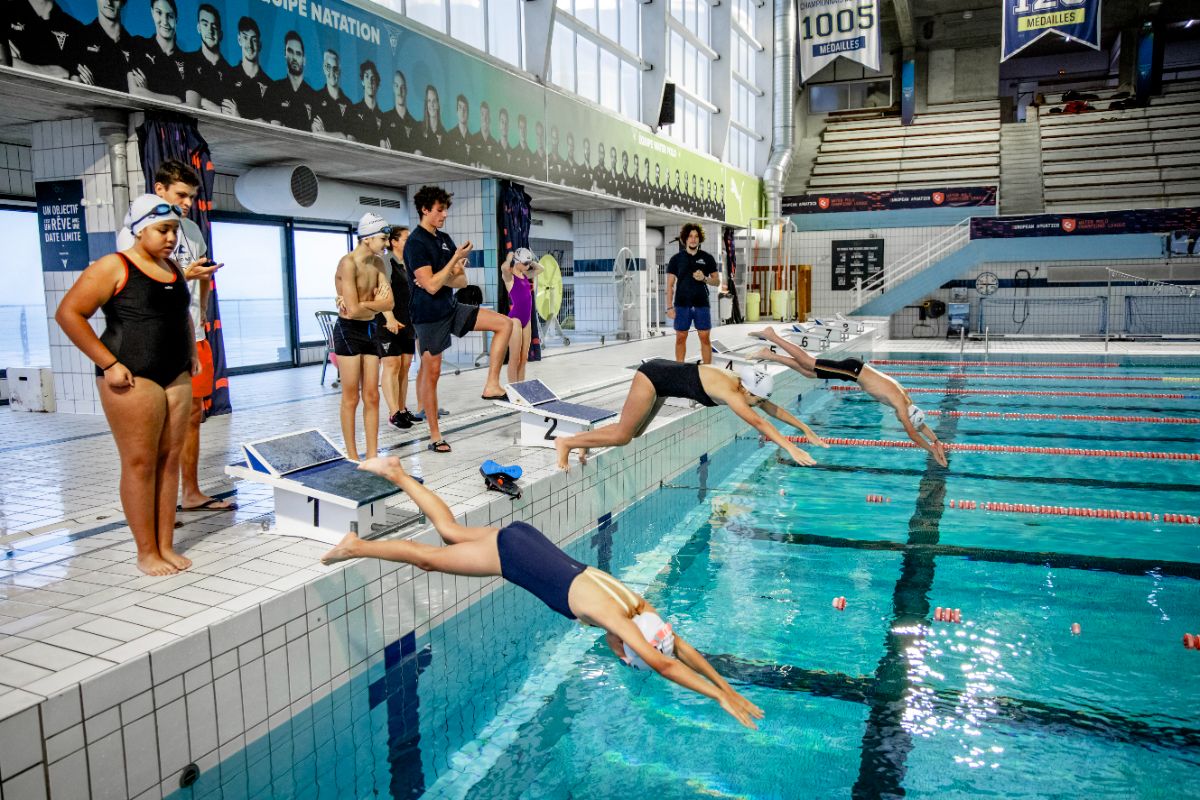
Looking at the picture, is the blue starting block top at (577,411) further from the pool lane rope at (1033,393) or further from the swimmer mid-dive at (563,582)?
the pool lane rope at (1033,393)

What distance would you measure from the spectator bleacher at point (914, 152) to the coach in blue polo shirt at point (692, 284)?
1453 cm

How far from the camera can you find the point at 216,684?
242 cm

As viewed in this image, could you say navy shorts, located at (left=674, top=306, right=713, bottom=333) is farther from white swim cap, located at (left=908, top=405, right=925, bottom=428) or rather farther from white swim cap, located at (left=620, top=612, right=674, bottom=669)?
white swim cap, located at (left=620, top=612, right=674, bottom=669)

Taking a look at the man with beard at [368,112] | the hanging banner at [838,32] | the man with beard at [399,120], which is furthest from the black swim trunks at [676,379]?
the hanging banner at [838,32]

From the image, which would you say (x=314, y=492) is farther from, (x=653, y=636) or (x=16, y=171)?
(x=16, y=171)

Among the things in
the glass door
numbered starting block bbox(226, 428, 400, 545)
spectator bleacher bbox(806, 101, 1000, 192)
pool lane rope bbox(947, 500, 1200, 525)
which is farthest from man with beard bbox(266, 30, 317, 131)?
spectator bleacher bbox(806, 101, 1000, 192)

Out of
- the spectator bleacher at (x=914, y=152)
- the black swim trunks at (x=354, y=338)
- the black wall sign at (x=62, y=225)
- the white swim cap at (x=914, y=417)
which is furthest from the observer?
the spectator bleacher at (x=914, y=152)

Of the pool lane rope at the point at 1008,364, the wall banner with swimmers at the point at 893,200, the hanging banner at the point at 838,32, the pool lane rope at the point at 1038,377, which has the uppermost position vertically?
the hanging banner at the point at 838,32

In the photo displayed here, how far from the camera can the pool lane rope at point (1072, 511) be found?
4.84 metres

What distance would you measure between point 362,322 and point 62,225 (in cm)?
346

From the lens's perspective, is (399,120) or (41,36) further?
(399,120)

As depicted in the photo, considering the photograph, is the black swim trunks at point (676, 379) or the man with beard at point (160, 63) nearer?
the black swim trunks at point (676, 379)

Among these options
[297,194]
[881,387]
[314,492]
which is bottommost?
[314,492]

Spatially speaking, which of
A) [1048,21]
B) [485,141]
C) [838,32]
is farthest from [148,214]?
[838,32]
